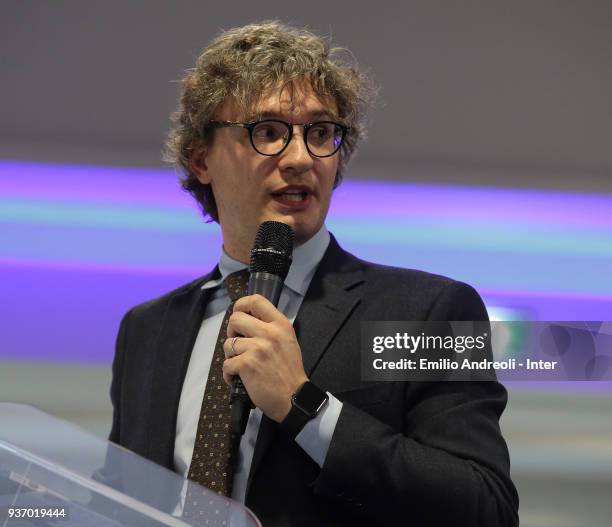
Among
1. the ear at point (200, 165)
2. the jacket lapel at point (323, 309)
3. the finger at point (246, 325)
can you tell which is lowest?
the finger at point (246, 325)

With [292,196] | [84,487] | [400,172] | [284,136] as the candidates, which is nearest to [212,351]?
[292,196]

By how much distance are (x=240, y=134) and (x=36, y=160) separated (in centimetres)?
138

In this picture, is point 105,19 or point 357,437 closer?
point 357,437

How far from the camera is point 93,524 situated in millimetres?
846

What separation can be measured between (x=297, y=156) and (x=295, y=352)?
474 millimetres

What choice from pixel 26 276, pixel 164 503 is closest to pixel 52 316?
pixel 26 276

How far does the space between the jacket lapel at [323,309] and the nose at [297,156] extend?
0.20 metres

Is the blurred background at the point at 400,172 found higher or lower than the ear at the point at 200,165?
higher

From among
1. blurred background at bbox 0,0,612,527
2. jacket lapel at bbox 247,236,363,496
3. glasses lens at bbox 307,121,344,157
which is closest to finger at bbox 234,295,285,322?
jacket lapel at bbox 247,236,363,496

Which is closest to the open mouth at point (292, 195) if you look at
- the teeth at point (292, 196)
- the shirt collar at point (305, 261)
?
the teeth at point (292, 196)

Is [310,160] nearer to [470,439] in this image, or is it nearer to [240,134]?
[240,134]

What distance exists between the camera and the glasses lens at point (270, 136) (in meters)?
1.70

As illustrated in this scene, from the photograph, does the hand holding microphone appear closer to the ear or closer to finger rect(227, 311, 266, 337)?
finger rect(227, 311, 266, 337)

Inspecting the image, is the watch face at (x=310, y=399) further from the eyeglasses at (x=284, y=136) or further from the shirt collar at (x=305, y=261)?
the eyeglasses at (x=284, y=136)
